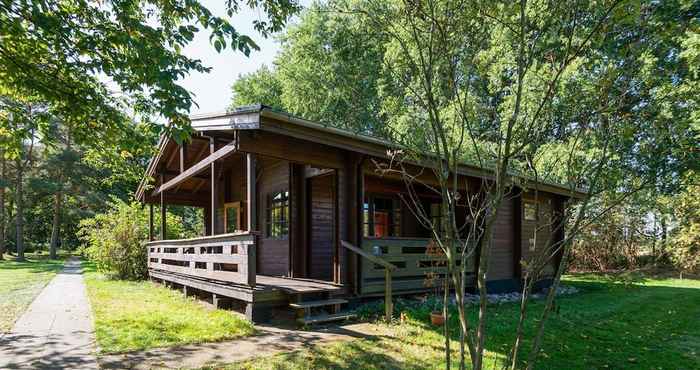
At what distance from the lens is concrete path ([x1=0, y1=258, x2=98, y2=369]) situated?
437 centimetres

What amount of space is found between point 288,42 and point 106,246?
1543 cm

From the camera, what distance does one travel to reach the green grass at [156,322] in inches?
207

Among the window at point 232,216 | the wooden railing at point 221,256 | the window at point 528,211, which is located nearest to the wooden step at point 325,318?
the wooden railing at point 221,256

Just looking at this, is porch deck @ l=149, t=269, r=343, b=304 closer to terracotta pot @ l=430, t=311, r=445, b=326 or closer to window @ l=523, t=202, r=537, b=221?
terracotta pot @ l=430, t=311, r=445, b=326

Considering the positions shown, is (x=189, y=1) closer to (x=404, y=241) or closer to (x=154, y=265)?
(x=404, y=241)

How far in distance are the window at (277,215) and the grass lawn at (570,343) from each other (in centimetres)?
357

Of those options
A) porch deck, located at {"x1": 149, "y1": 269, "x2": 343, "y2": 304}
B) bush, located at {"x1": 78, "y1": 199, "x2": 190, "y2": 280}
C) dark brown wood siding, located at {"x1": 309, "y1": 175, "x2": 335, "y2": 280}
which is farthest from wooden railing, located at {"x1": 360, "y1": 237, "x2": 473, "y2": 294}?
bush, located at {"x1": 78, "y1": 199, "x2": 190, "y2": 280}

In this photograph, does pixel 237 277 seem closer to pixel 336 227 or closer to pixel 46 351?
pixel 336 227

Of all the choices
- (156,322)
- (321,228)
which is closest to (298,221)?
(321,228)

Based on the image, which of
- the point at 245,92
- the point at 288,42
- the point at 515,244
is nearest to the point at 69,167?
the point at 245,92

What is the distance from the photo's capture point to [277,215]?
9570 mm

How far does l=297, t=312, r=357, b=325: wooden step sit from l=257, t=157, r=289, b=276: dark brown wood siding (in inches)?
108

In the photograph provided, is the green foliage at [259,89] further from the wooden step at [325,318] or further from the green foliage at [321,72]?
the wooden step at [325,318]

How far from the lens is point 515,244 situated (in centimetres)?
1112
